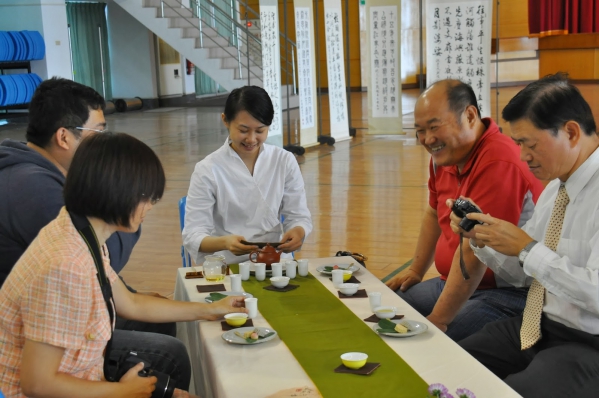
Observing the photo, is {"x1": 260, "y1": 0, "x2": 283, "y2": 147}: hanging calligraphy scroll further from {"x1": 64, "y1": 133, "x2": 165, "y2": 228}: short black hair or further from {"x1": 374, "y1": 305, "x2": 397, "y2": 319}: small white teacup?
{"x1": 64, "y1": 133, "x2": 165, "y2": 228}: short black hair

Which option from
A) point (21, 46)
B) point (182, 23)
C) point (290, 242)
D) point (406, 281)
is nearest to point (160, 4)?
point (182, 23)

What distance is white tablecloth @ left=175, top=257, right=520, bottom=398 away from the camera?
1774 mm

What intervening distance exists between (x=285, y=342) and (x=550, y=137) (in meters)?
0.95

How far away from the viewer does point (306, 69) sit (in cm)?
970

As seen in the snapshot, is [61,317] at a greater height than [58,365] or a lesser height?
greater

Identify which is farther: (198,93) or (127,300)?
(198,93)

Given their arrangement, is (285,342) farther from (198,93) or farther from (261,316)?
(198,93)

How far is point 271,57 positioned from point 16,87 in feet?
18.4

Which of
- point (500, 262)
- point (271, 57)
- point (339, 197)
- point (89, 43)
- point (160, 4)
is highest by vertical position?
point (160, 4)

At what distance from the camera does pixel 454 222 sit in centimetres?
239

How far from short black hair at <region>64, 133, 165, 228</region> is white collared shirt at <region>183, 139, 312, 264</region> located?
144cm

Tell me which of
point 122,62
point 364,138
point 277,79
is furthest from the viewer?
point 122,62

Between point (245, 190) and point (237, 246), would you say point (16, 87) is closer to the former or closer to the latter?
point (245, 190)

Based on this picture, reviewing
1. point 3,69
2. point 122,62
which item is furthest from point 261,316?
point 122,62
